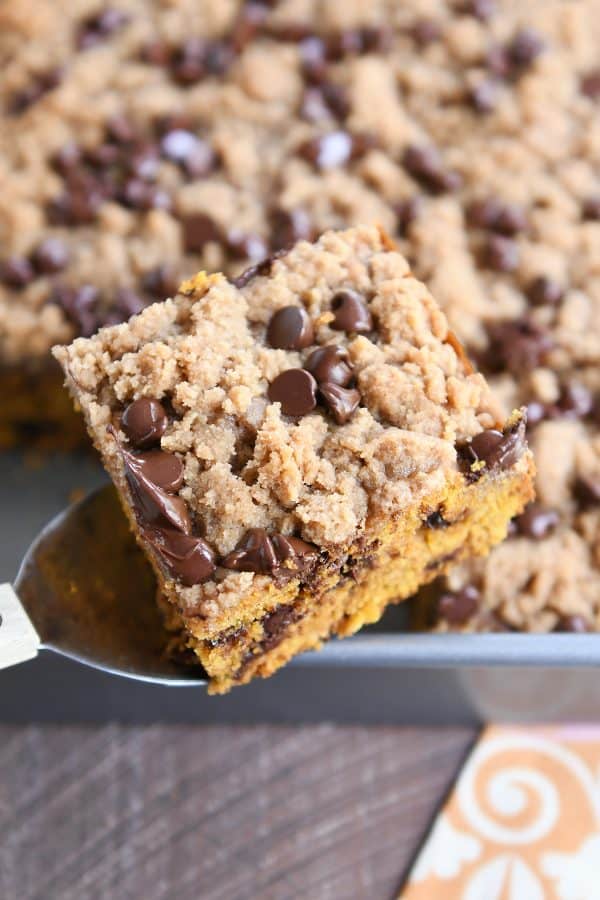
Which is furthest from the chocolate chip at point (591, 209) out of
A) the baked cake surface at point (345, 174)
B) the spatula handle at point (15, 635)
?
the spatula handle at point (15, 635)

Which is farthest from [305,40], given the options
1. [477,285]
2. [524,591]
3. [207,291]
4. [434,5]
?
[524,591]

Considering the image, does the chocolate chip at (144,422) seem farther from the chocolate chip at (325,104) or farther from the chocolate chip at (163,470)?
the chocolate chip at (325,104)

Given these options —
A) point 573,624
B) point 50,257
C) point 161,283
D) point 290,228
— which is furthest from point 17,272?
point 573,624

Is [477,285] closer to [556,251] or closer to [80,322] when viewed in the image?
[556,251]

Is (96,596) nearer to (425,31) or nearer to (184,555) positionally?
(184,555)

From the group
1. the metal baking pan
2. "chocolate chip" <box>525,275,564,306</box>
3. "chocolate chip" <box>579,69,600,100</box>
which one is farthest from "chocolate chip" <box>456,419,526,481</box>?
"chocolate chip" <box>579,69,600,100</box>

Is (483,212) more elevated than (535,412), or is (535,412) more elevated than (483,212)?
(483,212)
